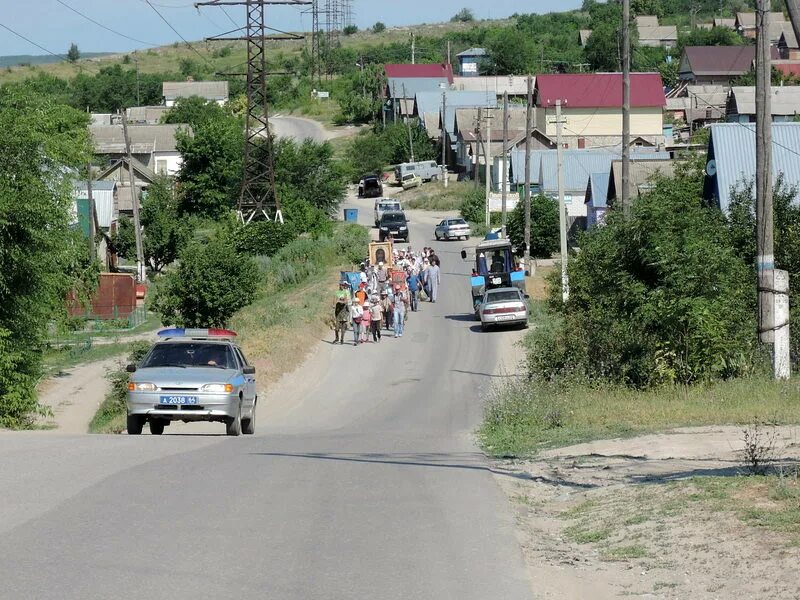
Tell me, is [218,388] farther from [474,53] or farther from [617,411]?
[474,53]

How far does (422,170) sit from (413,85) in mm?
31373

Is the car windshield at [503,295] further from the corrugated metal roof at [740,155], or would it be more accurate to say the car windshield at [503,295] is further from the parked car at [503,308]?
the corrugated metal roof at [740,155]

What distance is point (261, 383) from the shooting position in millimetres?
32344

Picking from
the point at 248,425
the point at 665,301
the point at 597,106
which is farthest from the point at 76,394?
the point at 597,106

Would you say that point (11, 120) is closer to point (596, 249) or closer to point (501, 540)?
point (596, 249)

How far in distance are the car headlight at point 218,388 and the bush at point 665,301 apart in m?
7.86

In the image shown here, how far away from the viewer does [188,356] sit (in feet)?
64.3

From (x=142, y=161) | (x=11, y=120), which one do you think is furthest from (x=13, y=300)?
(x=142, y=161)

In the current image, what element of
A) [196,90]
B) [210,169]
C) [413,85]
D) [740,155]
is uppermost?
[196,90]

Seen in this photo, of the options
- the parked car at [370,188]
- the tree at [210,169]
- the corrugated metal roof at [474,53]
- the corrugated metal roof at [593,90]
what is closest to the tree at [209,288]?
the tree at [210,169]

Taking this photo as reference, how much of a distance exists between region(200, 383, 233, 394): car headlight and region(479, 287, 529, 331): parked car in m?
23.7

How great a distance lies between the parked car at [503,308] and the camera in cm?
4181

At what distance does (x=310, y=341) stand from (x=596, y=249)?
14841mm

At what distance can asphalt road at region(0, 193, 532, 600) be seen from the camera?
24.7 ft
